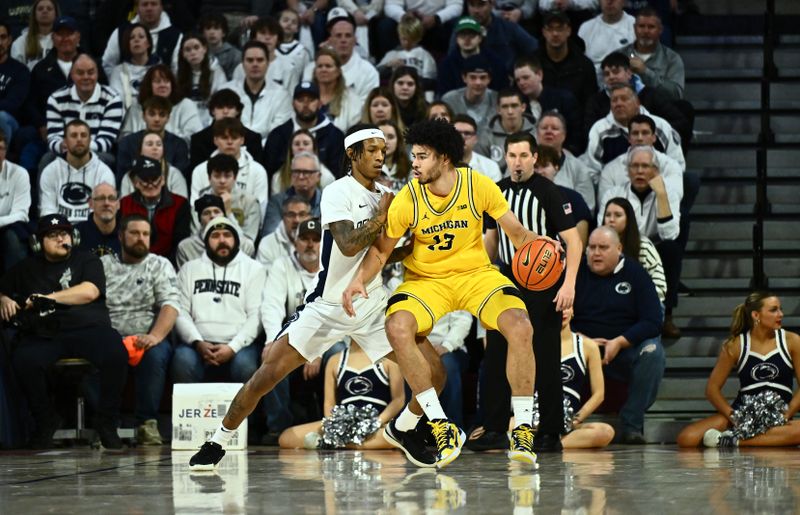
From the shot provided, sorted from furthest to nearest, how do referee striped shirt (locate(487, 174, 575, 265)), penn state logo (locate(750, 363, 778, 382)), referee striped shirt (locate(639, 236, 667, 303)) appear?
referee striped shirt (locate(639, 236, 667, 303)) → penn state logo (locate(750, 363, 778, 382)) → referee striped shirt (locate(487, 174, 575, 265))

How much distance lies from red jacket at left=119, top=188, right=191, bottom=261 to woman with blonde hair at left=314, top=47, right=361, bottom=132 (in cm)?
176

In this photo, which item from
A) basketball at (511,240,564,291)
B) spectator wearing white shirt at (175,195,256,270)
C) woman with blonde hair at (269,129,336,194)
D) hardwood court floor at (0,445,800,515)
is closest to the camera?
hardwood court floor at (0,445,800,515)

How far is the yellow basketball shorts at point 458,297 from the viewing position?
6.69 metres

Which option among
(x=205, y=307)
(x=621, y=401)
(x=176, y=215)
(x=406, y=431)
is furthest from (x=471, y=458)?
(x=176, y=215)

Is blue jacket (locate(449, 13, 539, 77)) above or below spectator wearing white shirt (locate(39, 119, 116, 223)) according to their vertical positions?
above

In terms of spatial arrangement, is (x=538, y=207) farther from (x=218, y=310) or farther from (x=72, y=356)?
(x=72, y=356)

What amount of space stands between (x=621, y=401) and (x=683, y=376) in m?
0.63

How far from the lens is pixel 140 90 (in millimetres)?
11805

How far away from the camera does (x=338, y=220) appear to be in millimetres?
6766

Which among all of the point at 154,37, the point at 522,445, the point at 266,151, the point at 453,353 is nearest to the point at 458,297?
the point at 522,445

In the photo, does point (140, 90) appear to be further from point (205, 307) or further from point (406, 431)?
point (406, 431)

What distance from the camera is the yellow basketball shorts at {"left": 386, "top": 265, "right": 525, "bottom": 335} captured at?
6.69 metres

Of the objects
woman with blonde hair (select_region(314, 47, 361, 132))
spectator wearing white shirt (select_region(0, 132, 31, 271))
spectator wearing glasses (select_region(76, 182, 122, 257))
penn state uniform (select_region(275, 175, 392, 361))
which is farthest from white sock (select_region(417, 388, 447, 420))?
woman with blonde hair (select_region(314, 47, 361, 132))

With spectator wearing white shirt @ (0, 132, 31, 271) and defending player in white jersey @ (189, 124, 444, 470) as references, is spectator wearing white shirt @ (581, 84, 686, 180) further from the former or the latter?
spectator wearing white shirt @ (0, 132, 31, 271)
